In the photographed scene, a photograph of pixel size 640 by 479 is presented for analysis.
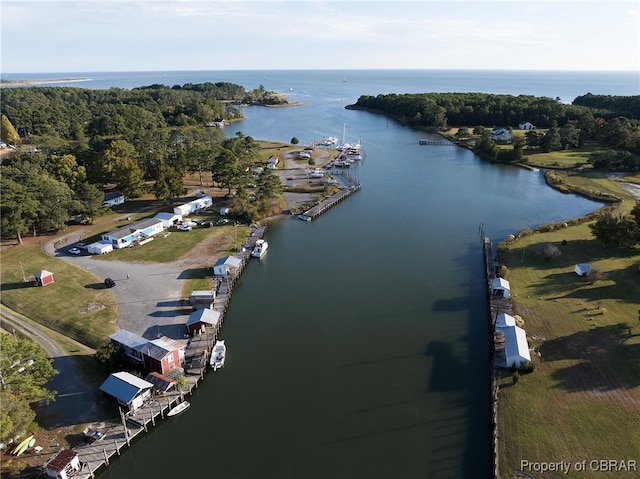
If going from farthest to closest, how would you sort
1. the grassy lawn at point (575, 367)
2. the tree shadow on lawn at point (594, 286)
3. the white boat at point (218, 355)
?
the tree shadow on lawn at point (594, 286) < the white boat at point (218, 355) < the grassy lawn at point (575, 367)

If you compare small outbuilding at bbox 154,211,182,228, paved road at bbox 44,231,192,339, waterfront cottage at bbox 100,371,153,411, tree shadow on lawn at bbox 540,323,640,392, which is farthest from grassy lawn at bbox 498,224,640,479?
small outbuilding at bbox 154,211,182,228

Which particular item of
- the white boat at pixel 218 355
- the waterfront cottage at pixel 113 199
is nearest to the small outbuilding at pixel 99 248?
the waterfront cottage at pixel 113 199

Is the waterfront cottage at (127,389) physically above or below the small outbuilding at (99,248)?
below

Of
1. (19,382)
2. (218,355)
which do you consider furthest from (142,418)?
(19,382)

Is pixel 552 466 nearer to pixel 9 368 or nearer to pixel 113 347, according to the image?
pixel 113 347

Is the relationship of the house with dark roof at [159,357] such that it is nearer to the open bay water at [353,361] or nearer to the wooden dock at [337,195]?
the open bay water at [353,361]

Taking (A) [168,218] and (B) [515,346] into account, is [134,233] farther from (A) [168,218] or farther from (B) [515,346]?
(B) [515,346]

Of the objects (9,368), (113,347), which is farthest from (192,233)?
(9,368)
